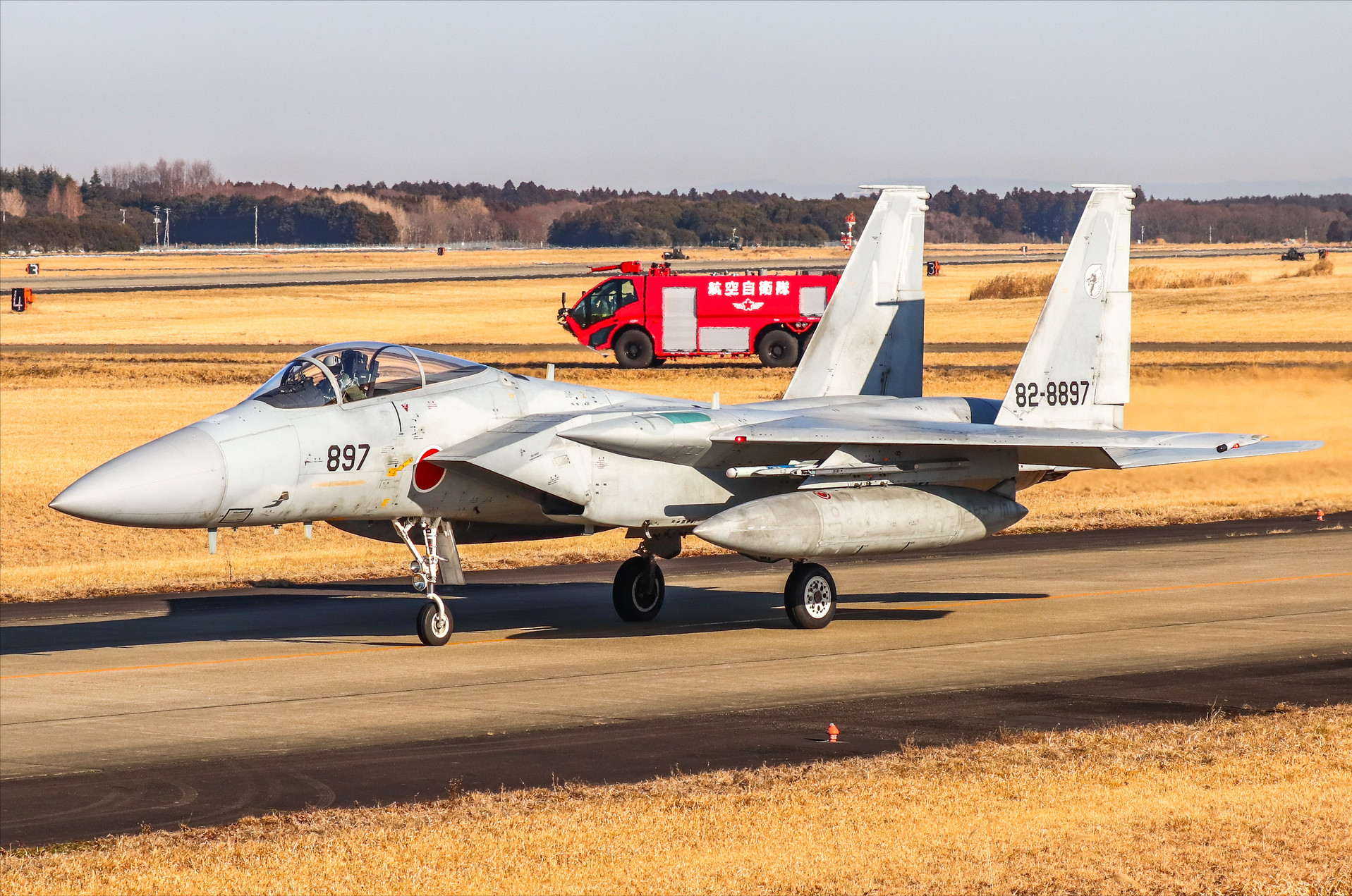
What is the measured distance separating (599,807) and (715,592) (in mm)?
10710

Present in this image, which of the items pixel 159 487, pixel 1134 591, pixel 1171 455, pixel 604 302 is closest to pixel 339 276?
pixel 604 302

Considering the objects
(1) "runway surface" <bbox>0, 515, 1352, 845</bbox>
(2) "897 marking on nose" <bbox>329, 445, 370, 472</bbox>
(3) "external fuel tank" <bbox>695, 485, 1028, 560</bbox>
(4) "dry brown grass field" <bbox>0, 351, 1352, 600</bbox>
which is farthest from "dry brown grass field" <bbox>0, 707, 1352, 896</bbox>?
(4) "dry brown grass field" <bbox>0, 351, 1352, 600</bbox>

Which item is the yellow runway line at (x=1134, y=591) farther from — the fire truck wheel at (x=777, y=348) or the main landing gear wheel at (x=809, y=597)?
the fire truck wheel at (x=777, y=348)

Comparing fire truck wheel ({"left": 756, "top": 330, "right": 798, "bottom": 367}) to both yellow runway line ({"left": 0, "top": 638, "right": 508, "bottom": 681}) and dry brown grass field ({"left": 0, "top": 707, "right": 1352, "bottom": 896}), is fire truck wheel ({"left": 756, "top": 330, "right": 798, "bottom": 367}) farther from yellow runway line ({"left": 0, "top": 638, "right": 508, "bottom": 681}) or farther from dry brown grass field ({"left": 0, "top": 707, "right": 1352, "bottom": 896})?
dry brown grass field ({"left": 0, "top": 707, "right": 1352, "bottom": 896})

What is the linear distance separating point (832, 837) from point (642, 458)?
8201 mm

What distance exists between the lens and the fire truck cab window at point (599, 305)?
167 feet

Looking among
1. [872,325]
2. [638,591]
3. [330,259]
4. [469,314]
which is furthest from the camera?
[330,259]

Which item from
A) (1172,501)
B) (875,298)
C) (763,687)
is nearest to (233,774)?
(763,687)

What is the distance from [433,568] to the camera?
16344 mm

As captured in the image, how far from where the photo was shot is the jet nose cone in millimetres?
13594

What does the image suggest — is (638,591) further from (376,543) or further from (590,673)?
(376,543)

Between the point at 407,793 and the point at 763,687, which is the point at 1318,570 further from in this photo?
the point at 407,793

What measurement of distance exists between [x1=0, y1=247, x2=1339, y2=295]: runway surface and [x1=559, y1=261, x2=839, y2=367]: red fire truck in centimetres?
4020

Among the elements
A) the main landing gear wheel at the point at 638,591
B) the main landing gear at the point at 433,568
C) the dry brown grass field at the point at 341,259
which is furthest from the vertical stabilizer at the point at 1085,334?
the dry brown grass field at the point at 341,259
